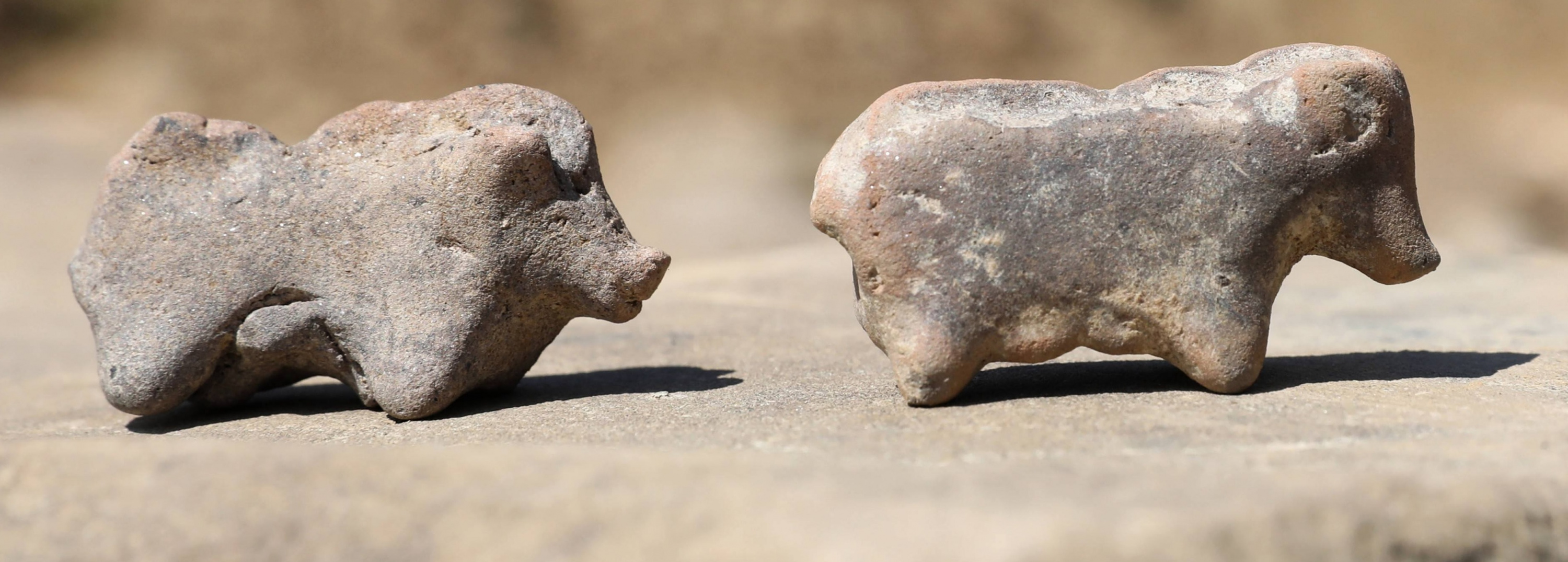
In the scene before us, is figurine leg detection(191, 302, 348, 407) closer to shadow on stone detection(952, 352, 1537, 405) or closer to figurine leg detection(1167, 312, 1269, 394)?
shadow on stone detection(952, 352, 1537, 405)

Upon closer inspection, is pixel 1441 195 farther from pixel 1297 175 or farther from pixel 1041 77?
pixel 1297 175

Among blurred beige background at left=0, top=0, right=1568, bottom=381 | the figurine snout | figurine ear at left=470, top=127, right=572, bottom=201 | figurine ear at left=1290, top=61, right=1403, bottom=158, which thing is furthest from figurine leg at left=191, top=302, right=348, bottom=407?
blurred beige background at left=0, top=0, right=1568, bottom=381

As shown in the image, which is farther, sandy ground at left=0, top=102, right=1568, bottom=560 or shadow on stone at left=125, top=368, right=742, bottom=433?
shadow on stone at left=125, top=368, right=742, bottom=433

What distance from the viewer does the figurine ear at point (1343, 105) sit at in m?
3.10

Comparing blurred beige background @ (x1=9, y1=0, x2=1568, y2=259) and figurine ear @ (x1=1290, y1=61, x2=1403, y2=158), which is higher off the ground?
blurred beige background @ (x1=9, y1=0, x2=1568, y2=259)

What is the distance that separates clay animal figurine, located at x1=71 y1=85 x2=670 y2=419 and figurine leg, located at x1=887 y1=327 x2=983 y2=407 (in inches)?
34.3

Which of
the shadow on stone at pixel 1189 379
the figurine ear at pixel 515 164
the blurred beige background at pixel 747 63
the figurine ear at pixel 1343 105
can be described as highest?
the blurred beige background at pixel 747 63

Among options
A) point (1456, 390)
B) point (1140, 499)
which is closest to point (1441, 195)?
point (1456, 390)

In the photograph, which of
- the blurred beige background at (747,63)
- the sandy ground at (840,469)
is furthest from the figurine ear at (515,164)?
the blurred beige background at (747,63)

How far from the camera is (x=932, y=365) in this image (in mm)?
3061

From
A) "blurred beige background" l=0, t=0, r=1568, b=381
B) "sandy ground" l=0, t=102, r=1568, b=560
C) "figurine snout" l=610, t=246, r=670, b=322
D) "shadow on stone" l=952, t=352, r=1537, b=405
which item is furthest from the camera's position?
"blurred beige background" l=0, t=0, r=1568, b=381

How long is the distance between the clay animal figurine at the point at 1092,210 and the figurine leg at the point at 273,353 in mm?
1606

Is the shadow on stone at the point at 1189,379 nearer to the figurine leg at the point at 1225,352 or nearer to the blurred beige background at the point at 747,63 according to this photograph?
the figurine leg at the point at 1225,352

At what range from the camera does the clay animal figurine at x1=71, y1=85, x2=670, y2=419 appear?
11.1 feet
